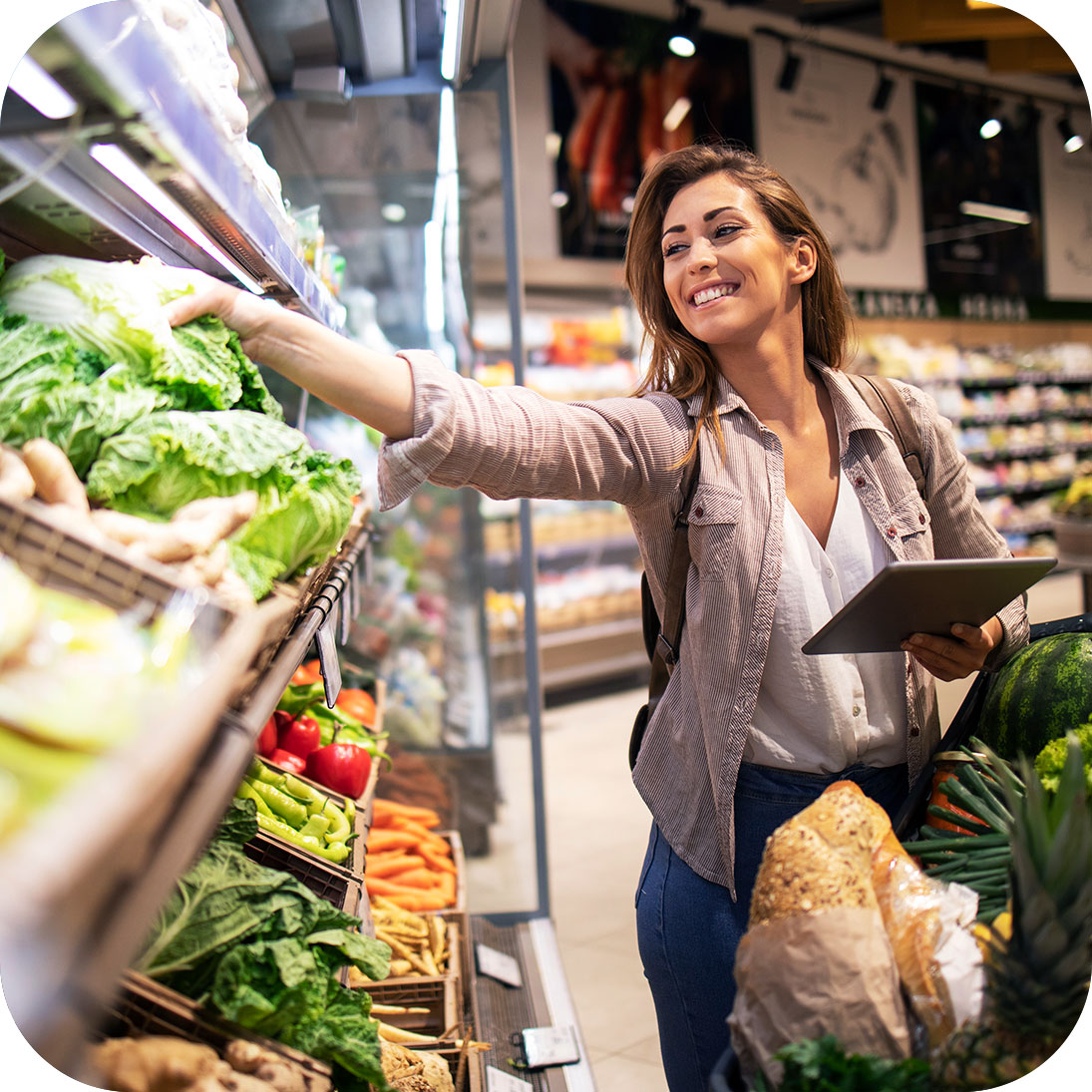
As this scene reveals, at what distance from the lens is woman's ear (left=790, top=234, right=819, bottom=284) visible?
1748 millimetres

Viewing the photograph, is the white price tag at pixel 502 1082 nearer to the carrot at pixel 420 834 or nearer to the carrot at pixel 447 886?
the carrot at pixel 447 886

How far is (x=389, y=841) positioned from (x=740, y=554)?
5.83 feet

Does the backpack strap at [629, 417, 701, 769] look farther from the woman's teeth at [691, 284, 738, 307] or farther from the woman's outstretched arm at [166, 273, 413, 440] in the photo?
the woman's outstretched arm at [166, 273, 413, 440]

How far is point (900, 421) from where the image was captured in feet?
5.55

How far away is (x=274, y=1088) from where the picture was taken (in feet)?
3.18

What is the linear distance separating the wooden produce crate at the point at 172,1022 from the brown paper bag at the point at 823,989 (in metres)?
0.47

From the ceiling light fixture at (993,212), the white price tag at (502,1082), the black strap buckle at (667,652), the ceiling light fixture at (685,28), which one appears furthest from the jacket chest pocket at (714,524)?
the ceiling light fixture at (993,212)

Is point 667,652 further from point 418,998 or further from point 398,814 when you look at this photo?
point 398,814

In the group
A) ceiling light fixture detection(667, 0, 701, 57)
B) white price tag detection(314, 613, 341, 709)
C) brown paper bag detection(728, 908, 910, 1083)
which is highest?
ceiling light fixture detection(667, 0, 701, 57)

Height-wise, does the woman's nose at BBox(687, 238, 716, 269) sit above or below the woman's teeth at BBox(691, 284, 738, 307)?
above

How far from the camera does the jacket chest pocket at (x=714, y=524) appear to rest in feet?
4.98

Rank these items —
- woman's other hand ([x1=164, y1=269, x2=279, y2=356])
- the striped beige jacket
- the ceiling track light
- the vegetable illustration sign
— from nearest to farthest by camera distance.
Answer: woman's other hand ([x1=164, y1=269, x2=279, y2=356]), the striped beige jacket, the vegetable illustration sign, the ceiling track light

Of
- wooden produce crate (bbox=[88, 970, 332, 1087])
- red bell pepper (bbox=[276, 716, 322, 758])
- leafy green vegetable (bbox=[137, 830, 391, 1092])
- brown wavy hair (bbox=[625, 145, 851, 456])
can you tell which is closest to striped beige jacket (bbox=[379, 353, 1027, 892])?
brown wavy hair (bbox=[625, 145, 851, 456])

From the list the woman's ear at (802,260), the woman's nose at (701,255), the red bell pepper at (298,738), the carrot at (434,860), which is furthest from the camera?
the carrot at (434,860)
